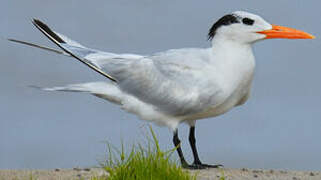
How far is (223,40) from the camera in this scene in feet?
25.2

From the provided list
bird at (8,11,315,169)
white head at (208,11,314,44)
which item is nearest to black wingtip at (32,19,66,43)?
bird at (8,11,315,169)

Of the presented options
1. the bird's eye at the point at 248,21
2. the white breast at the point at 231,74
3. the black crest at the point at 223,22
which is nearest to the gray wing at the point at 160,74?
the white breast at the point at 231,74

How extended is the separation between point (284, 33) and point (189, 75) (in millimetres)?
1071

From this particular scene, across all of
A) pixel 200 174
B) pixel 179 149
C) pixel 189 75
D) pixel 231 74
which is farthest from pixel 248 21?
pixel 200 174

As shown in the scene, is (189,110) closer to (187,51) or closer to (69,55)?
(187,51)

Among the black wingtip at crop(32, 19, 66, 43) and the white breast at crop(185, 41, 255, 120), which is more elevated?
the black wingtip at crop(32, 19, 66, 43)

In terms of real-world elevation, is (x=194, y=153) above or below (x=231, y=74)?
below

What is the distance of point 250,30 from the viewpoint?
24.8 feet

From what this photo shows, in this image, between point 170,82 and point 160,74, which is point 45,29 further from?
point 170,82

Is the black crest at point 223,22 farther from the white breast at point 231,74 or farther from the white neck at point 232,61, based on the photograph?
the white breast at point 231,74

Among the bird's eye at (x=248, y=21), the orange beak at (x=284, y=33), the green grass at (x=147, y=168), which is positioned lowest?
the green grass at (x=147, y=168)

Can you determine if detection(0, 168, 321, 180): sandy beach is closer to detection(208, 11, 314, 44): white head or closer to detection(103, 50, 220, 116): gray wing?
detection(103, 50, 220, 116): gray wing

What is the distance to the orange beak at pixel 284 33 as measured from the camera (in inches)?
297

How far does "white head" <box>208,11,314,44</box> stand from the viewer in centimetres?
755
